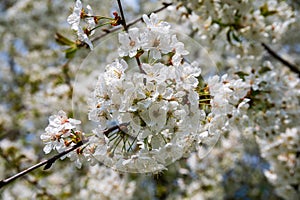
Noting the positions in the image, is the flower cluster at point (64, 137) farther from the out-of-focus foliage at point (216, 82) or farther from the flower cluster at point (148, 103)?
the out-of-focus foliage at point (216, 82)

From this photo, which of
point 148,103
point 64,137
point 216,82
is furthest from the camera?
point 216,82

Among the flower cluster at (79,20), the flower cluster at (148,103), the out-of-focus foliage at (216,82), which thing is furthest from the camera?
the out-of-focus foliage at (216,82)

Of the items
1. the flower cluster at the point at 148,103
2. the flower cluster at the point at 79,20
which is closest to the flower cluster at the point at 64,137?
the flower cluster at the point at 148,103

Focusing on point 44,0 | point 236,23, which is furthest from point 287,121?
point 44,0

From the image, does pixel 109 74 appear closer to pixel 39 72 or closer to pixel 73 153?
pixel 73 153

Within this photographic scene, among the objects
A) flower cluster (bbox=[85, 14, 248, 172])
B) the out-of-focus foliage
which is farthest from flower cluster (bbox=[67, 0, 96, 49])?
the out-of-focus foliage

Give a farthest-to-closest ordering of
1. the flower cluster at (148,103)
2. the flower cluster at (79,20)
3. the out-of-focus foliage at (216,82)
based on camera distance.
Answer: the out-of-focus foliage at (216,82), the flower cluster at (79,20), the flower cluster at (148,103)

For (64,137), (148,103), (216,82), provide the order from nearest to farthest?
(148,103) → (64,137) → (216,82)

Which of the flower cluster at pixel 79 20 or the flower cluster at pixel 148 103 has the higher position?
the flower cluster at pixel 79 20

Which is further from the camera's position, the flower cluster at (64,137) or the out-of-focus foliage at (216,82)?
the out-of-focus foliage at (216,82)

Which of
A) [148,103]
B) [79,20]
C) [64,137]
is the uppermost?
[79,20]

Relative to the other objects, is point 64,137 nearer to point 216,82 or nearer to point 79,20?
point 79,20

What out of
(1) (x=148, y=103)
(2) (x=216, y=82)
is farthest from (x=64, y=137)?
(2) (x=216, y=82)
